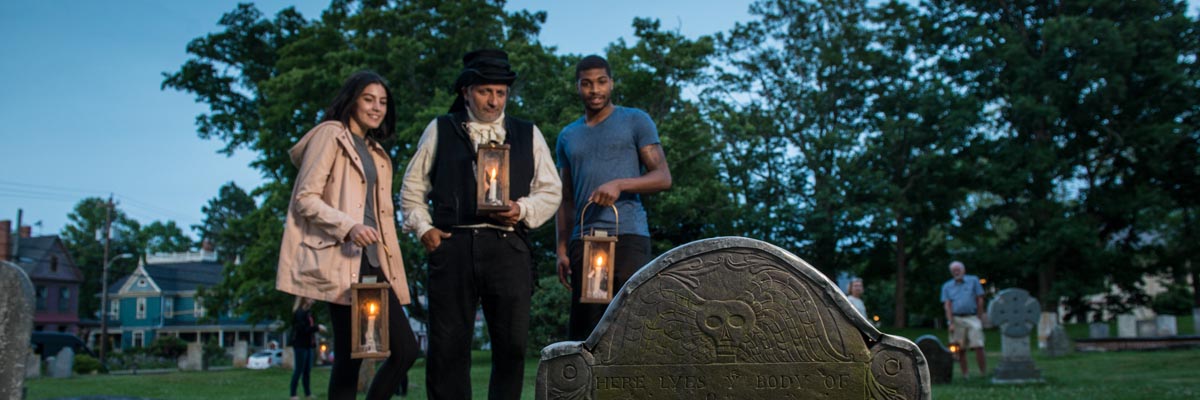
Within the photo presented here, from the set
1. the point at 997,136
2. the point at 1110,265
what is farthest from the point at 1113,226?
the point at 997,136

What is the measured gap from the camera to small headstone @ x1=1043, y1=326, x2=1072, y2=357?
26.3 meters

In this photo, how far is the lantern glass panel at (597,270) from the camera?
4.70m

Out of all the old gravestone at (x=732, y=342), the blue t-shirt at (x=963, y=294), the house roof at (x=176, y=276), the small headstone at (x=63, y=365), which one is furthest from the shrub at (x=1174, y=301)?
the house roof at (x=176, y=276)

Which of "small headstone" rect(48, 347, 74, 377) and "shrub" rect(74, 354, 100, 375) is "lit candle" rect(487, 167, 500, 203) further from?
"shrub" rect(74, 354, 100, 375)

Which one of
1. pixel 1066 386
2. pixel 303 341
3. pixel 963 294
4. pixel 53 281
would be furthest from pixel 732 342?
pixel 53 281

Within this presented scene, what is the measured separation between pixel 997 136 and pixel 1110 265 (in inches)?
258

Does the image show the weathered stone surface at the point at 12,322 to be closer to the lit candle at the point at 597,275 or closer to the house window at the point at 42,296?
the lit candle at the point at 597,275

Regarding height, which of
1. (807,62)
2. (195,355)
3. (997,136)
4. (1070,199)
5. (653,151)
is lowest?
(195,355)

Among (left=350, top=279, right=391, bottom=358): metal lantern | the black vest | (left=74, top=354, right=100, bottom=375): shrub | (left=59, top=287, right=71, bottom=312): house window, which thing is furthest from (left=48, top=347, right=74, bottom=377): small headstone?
(left=59, top=287, right=71, bottom=312): house window

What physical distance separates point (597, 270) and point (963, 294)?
42.0 ft

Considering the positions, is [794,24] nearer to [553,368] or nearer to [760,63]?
[760,63]

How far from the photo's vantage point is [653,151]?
5227mm

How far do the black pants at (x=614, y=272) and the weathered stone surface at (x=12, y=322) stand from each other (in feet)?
13.0

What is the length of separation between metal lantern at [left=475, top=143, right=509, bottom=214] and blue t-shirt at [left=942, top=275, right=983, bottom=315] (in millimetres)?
12781
